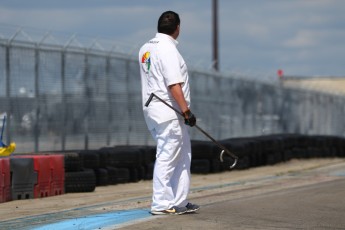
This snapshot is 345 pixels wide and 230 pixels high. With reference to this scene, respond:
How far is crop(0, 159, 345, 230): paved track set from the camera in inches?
305

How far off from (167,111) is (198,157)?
9.68 metres

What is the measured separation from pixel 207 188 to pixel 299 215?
4761 millimetres

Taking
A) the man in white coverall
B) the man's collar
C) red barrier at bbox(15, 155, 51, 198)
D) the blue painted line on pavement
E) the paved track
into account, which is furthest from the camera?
red barrier at bbox(15, 155, 51, 198)

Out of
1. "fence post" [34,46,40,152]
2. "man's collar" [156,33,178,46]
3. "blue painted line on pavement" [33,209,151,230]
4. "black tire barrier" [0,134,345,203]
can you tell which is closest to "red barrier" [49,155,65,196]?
"black tire barrier" [0,134,345,203]

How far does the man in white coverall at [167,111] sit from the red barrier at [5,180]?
316cm

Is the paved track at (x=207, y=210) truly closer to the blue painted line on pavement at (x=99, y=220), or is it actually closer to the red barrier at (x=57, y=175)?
the blue painted line on pavement at (x=99, y=220)

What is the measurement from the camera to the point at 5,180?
11.1 m

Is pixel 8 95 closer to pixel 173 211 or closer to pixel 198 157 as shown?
pixel 198 157

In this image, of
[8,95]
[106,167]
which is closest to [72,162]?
[106,167]

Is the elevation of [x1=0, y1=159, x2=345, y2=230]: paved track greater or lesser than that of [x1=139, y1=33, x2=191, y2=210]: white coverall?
lesser

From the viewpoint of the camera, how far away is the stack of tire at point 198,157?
1301 centimetres

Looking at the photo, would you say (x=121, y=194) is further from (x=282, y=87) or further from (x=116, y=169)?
(x=282, y=87)

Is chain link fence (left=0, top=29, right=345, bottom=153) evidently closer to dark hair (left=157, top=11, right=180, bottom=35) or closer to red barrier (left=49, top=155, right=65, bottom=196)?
red barrier (left=49, top=155, right=65, bottom=196)

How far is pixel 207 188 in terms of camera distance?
13195mm
